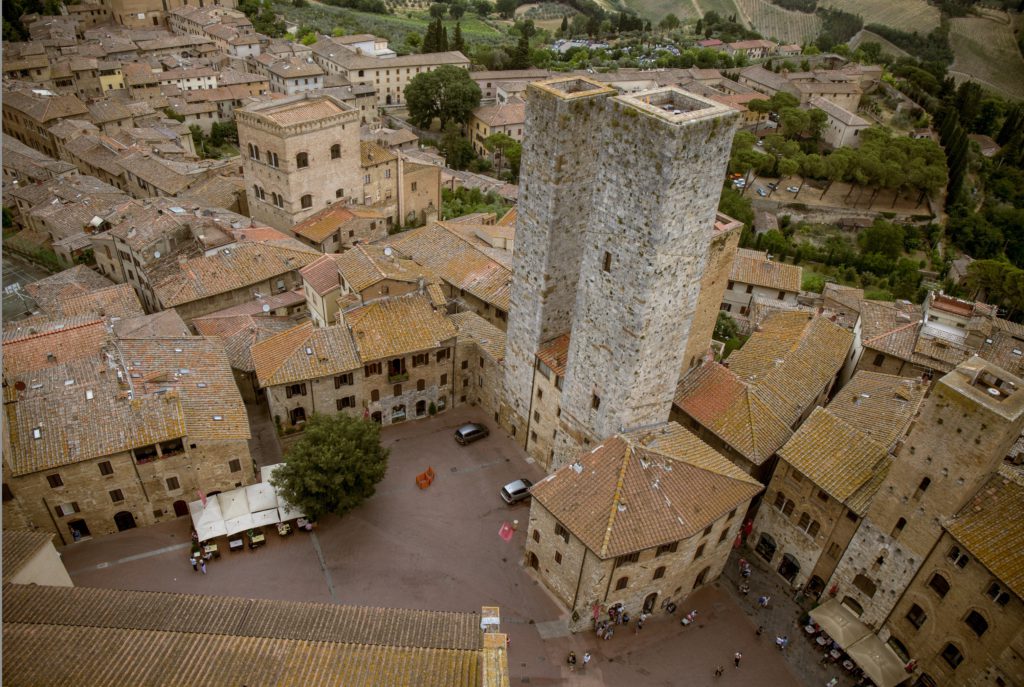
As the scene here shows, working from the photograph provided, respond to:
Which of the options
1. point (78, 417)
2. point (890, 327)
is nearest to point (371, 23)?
point (890, 327)

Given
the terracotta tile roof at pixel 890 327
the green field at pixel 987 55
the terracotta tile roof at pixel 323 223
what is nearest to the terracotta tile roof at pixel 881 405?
the terracotta tile roof at pixel 890 327

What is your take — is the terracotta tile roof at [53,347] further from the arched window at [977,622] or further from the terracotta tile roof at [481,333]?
the arched window at [977,622]

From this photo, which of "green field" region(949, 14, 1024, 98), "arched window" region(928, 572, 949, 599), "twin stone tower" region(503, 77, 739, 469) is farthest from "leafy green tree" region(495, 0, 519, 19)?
"arched window" region(928, 572, 949, 599)

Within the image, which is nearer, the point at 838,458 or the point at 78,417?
the point at 78,417

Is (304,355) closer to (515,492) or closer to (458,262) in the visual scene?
(515,492)

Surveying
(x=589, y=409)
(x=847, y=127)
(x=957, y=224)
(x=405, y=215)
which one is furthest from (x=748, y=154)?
(x=589, y=409)

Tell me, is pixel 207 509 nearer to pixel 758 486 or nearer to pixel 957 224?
pixel 758 486

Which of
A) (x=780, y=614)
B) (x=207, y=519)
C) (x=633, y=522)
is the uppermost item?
(x=633, y=522)
